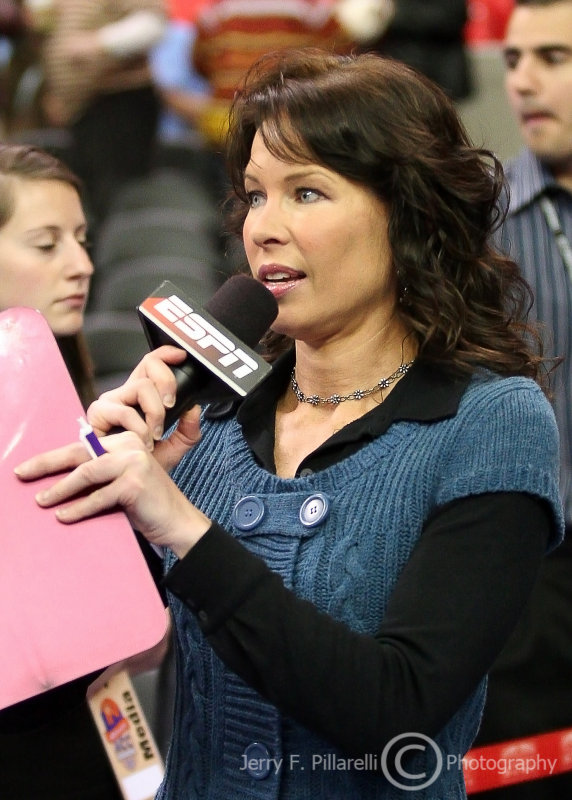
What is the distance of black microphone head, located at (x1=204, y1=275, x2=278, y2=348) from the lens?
4.36 feet

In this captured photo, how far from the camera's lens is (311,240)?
143cm

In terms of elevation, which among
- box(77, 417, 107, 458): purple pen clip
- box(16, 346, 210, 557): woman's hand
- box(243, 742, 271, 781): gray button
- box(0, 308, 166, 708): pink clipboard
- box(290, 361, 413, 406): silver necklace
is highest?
box(77, 417, 107, 458): purple pen clip

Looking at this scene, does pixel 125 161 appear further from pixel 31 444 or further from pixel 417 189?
pixel 31 444

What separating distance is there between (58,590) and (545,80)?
85.9 inches

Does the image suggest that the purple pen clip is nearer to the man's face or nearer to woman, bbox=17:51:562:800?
woman, bbox=17:51:562:800

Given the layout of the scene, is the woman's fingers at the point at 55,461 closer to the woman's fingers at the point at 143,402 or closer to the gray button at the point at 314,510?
the woman's fingers at the point at 143,402

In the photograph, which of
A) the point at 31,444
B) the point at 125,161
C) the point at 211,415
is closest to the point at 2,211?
the point at 211,415

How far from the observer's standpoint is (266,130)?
1.47 m

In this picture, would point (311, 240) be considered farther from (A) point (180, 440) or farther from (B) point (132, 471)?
(B) point (132, 471)

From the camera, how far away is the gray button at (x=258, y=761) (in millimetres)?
1361

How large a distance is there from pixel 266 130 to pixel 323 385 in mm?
331

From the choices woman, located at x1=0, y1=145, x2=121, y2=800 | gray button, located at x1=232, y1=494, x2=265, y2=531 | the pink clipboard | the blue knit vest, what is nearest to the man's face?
woman, located at x1=0, y1=145, x2=121, y2=800

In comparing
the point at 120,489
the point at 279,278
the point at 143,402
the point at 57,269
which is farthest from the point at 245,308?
the point at 57,269

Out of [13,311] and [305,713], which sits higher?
[13,311]
